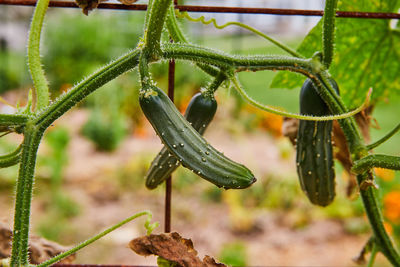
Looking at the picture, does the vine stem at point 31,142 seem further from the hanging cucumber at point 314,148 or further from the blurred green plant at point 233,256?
the blurred green plant at point 233,256

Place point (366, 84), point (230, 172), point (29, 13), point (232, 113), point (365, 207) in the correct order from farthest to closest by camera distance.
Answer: point (29, 13)
point (232, 113)
point (366, 84)
point (365, 207)
point (230, 172)

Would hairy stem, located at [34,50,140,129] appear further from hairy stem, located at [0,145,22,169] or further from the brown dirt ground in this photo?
the brown dirt ground

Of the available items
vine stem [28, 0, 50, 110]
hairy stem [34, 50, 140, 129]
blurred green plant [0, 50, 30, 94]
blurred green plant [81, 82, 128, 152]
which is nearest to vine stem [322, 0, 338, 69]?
hairy stem [34, 50, 140, 129]

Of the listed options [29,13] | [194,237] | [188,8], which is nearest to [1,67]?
[29,13]

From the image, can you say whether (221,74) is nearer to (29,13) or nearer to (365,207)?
(365,207)

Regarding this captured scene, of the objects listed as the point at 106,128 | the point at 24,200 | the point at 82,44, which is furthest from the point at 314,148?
the point at 82,44

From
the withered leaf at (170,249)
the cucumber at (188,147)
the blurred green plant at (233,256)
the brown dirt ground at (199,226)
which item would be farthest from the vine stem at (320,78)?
the brown dirt ground at (199,226)
